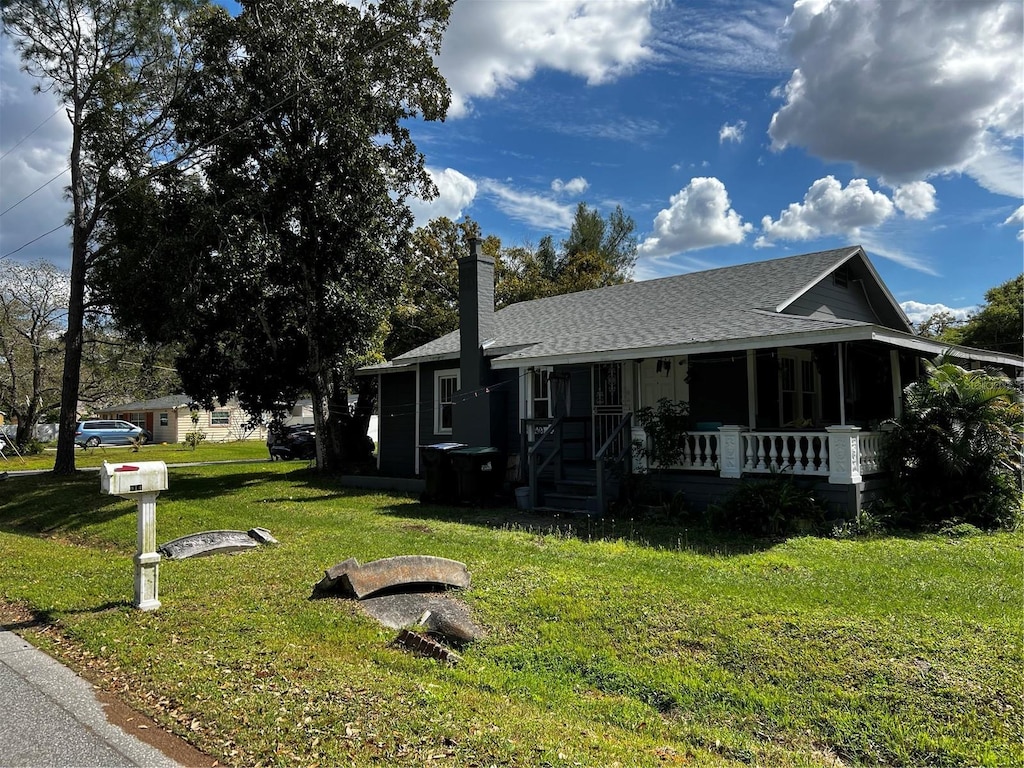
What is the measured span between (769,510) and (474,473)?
560 cm

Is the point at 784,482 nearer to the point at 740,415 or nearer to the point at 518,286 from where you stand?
the point at 740,415

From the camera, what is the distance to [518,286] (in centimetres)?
3378

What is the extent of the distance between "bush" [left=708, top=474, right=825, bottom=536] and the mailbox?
23.7 feet

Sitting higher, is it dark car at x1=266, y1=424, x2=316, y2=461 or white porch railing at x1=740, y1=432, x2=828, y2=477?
white porch railing at x1=740, y1=432, x2=828, y2=477

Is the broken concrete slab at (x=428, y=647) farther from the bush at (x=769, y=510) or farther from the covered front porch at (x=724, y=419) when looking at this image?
the covered front porch at (x=724, y=419)

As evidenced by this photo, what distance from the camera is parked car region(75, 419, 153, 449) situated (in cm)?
4038

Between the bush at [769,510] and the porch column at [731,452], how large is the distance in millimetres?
556

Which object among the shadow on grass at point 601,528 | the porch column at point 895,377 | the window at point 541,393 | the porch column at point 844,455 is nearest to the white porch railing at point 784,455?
the porch column at point 844,455

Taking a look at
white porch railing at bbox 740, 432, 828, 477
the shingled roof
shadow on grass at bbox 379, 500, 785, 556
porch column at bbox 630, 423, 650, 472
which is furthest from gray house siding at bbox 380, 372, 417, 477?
white porch railing at bbox 740, 432, 828, 477

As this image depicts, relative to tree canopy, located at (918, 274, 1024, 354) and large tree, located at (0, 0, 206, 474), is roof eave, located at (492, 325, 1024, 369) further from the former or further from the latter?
tree canopy, located at (918, 274, 1024, 354)

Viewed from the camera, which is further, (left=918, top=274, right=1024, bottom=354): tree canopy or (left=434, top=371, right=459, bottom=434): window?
(left=918, top=274, right=1024, bottom=354): tree canopy

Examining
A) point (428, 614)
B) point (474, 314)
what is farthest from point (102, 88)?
point (428, 614)

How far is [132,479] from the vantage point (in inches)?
233

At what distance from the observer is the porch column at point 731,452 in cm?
1044
